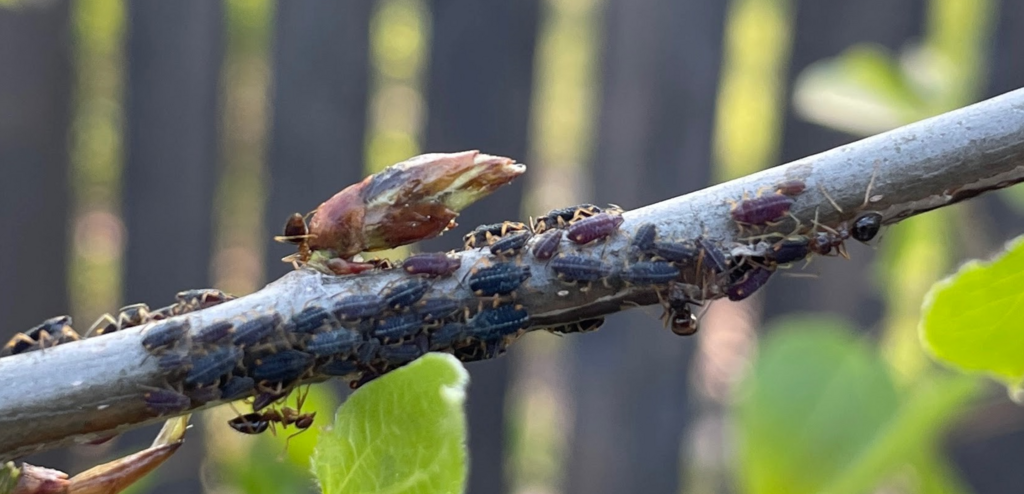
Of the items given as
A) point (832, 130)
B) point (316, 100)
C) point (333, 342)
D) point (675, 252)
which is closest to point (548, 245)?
point (675, 252)

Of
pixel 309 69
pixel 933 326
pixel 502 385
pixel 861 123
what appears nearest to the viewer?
pixel 933 326

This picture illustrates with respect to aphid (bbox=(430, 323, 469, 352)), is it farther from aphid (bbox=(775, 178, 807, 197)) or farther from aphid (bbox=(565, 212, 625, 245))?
aphid (bbox=(775, 178, 807, 197))

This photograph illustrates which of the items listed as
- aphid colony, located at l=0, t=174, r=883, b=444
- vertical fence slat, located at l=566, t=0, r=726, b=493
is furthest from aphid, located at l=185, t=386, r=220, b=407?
vertical fence slat, located at l=566, t=0, r=726, b=493

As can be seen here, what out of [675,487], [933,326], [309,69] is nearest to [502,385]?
[675,487]

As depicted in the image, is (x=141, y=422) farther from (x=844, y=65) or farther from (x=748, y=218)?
(x=844, y=65)

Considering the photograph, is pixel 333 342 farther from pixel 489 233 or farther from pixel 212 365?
pixel 489 233

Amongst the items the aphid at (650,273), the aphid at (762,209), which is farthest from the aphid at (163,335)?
the aphid at (762,209)

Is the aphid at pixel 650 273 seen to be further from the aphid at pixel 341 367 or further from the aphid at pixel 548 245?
the aphid at pixel 341 367
